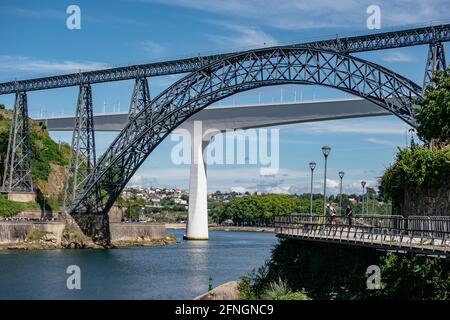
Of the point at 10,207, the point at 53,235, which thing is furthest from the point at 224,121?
the point at 53,235

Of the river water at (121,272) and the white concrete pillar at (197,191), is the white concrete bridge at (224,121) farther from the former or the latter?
the river water at (121,272)

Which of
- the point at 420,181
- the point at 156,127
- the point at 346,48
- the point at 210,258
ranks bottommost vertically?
the point at 210,258

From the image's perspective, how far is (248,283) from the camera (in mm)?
33188

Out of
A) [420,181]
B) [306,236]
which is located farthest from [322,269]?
[420,181]

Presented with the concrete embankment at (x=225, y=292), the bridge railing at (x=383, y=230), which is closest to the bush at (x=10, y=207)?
the bridge railing at (x=383, y=230)

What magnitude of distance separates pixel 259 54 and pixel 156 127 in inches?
598

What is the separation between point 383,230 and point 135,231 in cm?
5642

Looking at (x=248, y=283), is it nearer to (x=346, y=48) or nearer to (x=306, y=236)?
(x=306, y=236)

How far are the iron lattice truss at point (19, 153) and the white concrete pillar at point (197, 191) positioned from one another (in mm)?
22600

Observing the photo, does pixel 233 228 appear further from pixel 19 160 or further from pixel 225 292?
pixel 225 292

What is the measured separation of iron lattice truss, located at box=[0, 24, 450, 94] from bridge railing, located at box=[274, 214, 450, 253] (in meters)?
20.6

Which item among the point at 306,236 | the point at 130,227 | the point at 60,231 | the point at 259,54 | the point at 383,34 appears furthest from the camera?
the point at 130,227

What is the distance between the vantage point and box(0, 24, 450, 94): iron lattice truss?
174ft

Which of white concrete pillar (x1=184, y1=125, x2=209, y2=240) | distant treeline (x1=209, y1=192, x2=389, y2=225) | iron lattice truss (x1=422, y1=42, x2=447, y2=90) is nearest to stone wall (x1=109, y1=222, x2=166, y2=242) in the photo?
white concrete pillar (x1=184, y1=125, x2=209, y2=240)
